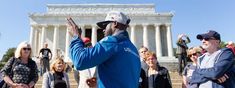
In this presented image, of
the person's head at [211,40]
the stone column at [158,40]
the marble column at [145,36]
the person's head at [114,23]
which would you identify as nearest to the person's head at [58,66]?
the person's head at [211,40]

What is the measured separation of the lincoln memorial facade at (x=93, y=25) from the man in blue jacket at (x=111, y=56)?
46114 mm

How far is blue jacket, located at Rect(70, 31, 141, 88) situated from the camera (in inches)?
142

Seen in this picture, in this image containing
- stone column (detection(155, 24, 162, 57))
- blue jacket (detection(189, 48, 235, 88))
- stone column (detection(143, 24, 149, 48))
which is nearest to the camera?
blue jacket (detection(189, 48, 235, 88))

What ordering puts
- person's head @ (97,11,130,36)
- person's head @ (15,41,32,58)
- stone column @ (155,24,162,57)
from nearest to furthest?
person's head @ (97,11,130,36)
person's head @ (15,41,32,58)
stone column @ (155,24,162,57)

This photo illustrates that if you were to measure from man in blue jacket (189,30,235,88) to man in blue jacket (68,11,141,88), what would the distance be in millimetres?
1625

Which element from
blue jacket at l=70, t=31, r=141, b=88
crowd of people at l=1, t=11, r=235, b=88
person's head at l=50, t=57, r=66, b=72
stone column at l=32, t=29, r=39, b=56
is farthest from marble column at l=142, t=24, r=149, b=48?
blue jacket at l=70, t=31, r=141, b=88

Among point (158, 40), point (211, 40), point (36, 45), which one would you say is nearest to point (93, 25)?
point (36, 45)

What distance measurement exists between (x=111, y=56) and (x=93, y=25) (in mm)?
47472

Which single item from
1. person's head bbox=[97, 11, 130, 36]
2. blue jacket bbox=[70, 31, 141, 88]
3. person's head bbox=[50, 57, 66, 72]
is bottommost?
person's head bbox=[50, 57, 66, 72]

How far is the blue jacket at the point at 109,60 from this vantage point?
3.60 m

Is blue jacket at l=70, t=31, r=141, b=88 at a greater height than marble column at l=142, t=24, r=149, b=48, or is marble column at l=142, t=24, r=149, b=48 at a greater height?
blue jacket at l=70, t=31, r=141, b=88

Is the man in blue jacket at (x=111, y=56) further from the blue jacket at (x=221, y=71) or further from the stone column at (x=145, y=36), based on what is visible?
the stone column at (x=145, y=36)

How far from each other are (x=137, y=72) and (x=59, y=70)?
3.94 m

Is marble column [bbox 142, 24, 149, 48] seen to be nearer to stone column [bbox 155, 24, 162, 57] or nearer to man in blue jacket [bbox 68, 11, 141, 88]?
stone column [bbox 155, 24, 162, 57]
